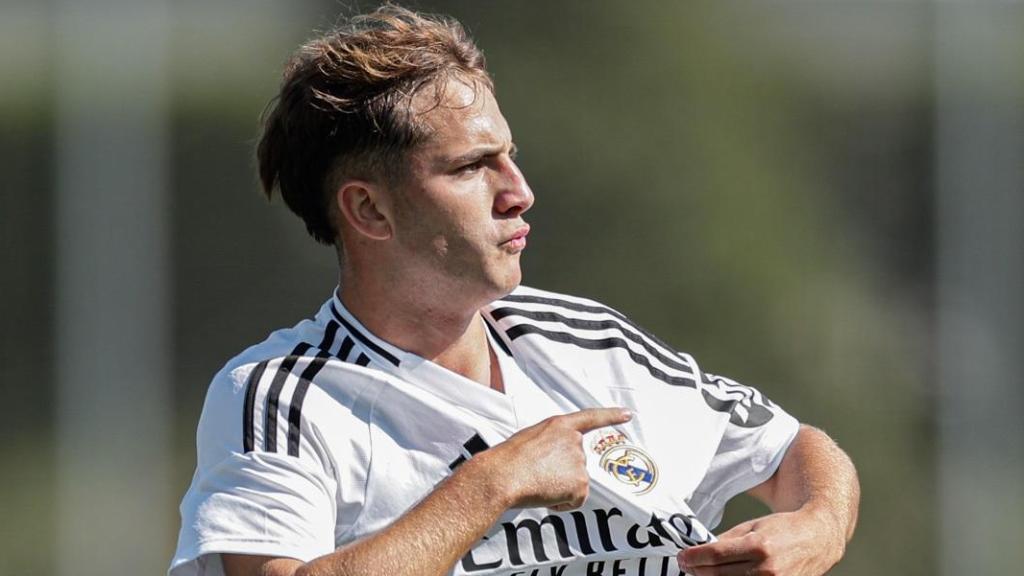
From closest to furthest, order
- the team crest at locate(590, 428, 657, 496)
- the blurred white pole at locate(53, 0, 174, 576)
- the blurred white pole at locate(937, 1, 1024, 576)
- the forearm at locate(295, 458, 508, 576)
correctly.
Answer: the forearm at locate(295, 458, 508, 576) < the team crest at locate(590, 428, 657, 496) < the blurred white pole at locate(53, 0, 174, 576) < the blurred white pole at locate(937, 1, 1024, 576)

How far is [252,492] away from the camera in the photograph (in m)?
2.37

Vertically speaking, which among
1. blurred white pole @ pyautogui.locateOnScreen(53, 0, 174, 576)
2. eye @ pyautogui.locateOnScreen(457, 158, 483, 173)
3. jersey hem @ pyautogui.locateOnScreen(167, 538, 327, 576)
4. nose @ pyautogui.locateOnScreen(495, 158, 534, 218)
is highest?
eye @ pyautogui.locateOnScreen(457, 158, 483, 173)

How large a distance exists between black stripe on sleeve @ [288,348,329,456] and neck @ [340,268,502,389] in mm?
139

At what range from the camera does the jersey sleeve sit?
7.67ft

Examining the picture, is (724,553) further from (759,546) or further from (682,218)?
(682,218)

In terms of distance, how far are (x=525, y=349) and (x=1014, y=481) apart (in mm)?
5303

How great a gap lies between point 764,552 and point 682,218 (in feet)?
19.6

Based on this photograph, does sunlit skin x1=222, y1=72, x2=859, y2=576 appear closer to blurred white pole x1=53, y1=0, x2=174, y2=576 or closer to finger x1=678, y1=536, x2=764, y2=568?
finger x1=678, y1=536, x2=764, y2=568

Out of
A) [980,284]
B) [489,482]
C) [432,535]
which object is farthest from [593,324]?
[980,284]

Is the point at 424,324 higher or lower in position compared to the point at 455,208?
lower

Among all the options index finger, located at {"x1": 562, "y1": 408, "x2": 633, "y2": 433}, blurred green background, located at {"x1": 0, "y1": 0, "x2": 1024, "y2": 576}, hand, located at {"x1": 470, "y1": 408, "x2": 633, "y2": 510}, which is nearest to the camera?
hand, located at {"x1": 470, "y1": 408, "x2": 633, "y2": 510}

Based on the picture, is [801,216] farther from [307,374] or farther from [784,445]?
[307,374]

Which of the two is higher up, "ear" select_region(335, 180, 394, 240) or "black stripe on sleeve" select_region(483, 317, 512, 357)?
"ear" select_region(335, 180, 394, 240)

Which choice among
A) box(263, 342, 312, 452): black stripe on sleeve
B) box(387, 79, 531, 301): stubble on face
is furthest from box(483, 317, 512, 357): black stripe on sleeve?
box(263, 342, 312, 452): black stripe on sleeve
